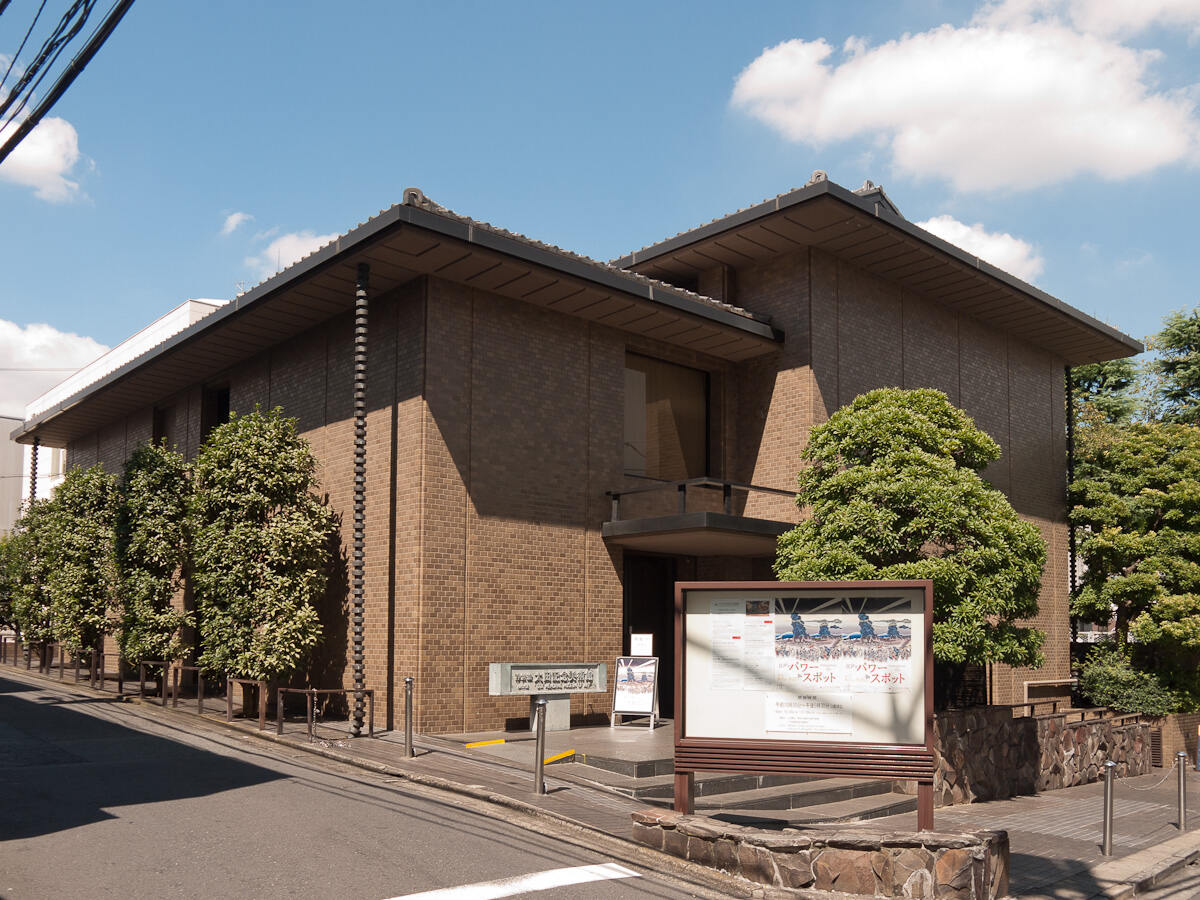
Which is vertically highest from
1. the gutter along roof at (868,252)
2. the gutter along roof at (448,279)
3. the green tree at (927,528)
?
the gutter along roof at (868,252)

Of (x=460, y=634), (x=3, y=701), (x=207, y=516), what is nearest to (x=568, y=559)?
(x=460, y=634)

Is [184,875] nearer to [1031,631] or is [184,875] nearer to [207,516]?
[207,516]

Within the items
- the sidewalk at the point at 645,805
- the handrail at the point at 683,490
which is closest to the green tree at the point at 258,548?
the sidewalk at the point at 645,805

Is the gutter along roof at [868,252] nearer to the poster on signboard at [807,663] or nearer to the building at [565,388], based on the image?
the building at [565,388]

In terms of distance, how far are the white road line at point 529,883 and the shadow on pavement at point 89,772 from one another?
149 inches

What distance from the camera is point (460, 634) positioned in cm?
1588

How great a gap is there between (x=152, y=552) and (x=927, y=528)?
44.2ft

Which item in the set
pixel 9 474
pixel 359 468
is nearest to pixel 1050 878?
pixel 359 468

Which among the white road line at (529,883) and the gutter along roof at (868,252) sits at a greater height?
the gutter along roof at (868,252)

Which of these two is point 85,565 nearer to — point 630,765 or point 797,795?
point 630,765

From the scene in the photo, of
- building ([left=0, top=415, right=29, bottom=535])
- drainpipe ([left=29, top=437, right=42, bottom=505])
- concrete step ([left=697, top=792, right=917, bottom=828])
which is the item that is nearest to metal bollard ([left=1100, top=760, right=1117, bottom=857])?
concrete step ([left=697, top=792, right=917, bottom=828])

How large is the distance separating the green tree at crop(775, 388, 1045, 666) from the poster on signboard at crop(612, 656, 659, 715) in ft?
8.05

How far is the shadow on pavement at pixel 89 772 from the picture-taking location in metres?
9.66

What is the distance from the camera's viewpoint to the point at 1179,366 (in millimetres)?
33031
